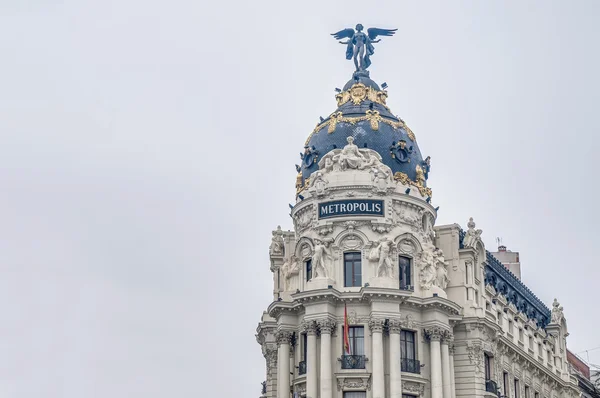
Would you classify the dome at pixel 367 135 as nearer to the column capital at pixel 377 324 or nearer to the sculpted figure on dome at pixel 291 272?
the sculpted figure on dome at pixel 291 272

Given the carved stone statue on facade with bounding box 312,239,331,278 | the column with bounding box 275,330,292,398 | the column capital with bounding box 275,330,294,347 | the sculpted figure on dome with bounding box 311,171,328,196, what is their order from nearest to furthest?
the carved stone statue on facade with bounding box 312,239,331,278 → the column with bounding box 275,330,292,398 → the column capital with bounding box 275,330,294,347 → the sculpted figure on dome with bounding box 311,171,328,196

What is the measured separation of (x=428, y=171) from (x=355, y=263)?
9.63 m

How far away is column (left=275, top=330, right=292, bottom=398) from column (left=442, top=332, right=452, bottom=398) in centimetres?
950

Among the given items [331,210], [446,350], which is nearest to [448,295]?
[446,350]

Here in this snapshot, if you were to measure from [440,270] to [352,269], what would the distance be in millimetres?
5988

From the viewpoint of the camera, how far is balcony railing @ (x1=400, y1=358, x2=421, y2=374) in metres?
65.4

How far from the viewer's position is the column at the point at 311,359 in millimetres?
64625

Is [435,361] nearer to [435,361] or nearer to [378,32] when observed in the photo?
[435,361]

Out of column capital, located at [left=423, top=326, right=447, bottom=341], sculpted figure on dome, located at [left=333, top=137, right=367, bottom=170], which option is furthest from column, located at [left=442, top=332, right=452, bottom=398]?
sculpted figure on dome, located at [left=333, top=137, right=367, bottom=170]

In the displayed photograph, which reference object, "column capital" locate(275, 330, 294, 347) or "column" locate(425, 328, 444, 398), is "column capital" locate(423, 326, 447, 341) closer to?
"column" locate(425, 328, 444, 398)

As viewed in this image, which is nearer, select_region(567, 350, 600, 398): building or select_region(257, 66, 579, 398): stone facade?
select_region(257, 66, 579, 398): stone facade

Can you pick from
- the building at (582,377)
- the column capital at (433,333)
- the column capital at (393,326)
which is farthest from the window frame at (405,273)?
the building at (582,377)

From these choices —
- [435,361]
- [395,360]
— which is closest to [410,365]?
[435,361]

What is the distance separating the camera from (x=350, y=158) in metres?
68.7
